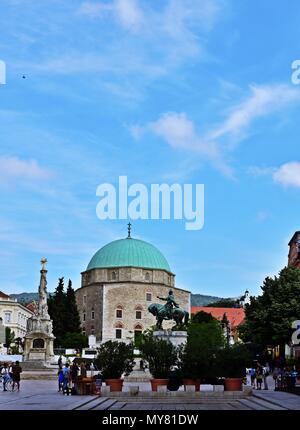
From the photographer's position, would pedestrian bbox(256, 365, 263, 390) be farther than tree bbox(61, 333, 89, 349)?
No

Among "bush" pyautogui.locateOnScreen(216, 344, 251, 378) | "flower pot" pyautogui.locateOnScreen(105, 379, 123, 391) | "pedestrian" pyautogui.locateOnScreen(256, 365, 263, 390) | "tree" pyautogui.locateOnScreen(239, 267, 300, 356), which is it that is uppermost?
"tree" pyautogui.locateOnScreen(239, 267, 300, 356)

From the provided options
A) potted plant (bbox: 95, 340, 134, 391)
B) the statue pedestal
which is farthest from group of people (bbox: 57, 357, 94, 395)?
the statue pedestal

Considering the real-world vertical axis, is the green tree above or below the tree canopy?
below

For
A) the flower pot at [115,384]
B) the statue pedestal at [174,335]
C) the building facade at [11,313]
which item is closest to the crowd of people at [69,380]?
the flower pot at [115,384]

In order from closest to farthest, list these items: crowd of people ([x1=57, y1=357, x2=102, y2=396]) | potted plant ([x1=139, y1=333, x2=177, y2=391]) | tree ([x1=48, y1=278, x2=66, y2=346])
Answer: potted plant ([x1=139, y1=333, x2=177, y2=391]) < crowd of people ([x1=57, y1=357, x2=102, y2=396]) < tree ([x1=48, y1=278, x2=66, y2=346])

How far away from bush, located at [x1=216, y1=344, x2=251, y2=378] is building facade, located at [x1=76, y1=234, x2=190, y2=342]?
75910 millimetres

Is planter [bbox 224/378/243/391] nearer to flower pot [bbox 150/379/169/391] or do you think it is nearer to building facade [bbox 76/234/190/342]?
flower pot [bbox 150/379/169/391]

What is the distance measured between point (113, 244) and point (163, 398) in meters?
91.3

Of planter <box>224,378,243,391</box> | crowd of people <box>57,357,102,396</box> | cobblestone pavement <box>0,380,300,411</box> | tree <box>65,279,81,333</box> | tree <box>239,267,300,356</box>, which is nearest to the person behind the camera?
cobblestone pavement <box>0,380,300,411</box>

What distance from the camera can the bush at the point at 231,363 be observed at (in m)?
24.3

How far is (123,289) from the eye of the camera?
344 ft

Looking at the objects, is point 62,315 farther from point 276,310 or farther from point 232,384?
point 232,384

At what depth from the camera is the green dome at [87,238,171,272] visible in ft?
356
